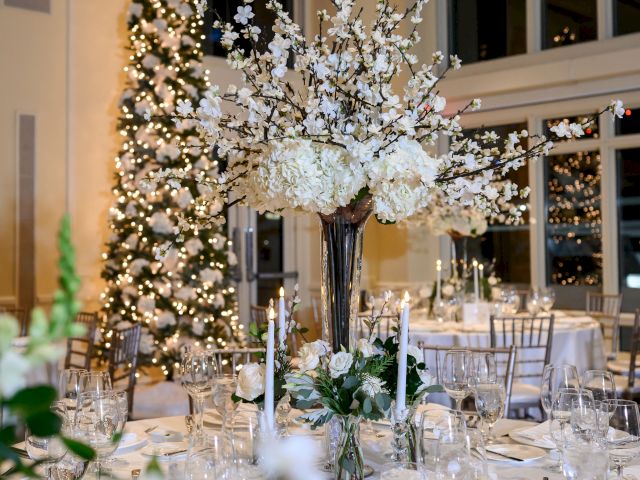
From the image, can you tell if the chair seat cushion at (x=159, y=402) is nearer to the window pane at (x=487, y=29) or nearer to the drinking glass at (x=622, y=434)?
the drinking glass at (x=622, y=434)

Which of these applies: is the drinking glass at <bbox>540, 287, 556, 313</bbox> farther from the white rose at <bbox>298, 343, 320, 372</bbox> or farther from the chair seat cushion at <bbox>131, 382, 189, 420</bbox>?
the white rose at <bbox>298, 343, 320, 372</bbox>

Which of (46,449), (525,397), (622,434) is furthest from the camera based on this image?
(525,397)

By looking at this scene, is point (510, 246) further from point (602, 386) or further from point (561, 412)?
point (561, 412)

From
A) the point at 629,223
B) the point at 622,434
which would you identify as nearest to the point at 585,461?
the point at 622,434

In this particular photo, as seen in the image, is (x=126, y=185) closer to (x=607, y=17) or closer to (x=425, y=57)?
(x=425, y=57)

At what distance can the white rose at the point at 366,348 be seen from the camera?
1765mm

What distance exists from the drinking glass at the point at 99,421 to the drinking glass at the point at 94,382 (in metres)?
0.21

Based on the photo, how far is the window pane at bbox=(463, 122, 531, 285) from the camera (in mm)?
7656

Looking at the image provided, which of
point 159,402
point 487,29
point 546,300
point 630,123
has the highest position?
point 487,29

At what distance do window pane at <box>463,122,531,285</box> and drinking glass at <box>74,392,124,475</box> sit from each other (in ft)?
21.1

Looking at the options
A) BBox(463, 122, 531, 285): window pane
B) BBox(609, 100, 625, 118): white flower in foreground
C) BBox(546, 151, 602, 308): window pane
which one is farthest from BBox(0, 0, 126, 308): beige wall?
BBox(609, 100, 625, 118): white flower in foreground

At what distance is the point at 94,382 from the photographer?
1979 millimetres

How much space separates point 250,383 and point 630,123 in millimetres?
6286

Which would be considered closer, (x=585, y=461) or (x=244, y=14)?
(x=585, y=461)
